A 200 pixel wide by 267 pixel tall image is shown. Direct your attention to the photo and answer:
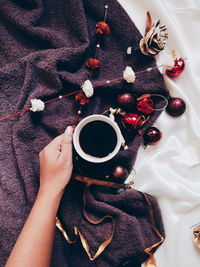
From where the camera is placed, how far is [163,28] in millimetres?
907

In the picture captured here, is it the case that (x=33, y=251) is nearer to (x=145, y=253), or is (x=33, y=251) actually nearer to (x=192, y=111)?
(x=145, y=253)

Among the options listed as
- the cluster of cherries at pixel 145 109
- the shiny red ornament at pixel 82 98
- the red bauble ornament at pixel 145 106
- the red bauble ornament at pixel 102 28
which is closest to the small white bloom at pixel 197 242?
the cluster of cherries at pixel 145 109

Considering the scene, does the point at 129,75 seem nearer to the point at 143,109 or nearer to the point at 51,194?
the point at 143,109

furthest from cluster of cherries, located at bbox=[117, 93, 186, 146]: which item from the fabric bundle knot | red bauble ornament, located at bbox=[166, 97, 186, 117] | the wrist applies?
the wrist

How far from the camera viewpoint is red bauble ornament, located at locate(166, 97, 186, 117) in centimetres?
90

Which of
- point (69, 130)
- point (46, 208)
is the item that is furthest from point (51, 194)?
point (69, 130)

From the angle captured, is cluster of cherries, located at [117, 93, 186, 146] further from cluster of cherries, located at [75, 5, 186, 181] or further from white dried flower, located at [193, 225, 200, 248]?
white dried flower, located at [193, 225, 200, 248]

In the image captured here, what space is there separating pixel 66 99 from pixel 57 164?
0.61 feet

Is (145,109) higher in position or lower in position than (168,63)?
lower

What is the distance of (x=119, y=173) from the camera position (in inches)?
34.6

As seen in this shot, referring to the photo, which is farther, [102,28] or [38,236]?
[102,28]

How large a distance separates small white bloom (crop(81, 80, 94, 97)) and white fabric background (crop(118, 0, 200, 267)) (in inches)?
7.7

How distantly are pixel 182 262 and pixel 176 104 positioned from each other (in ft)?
1.36

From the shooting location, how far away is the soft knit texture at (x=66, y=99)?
0.88m
